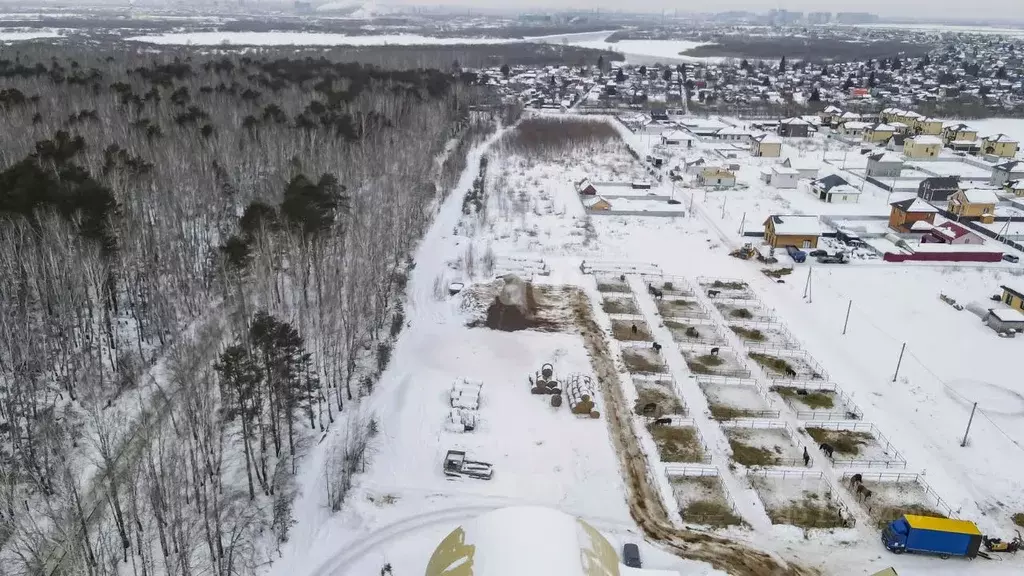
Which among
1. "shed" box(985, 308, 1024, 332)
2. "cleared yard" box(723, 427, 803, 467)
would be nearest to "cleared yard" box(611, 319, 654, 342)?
"cleared yard" box(723, 427, 803, 467)

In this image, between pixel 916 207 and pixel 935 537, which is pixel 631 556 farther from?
pixel 916 207

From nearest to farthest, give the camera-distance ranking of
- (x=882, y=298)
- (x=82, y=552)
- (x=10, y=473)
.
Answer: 1. (x=82, y=552)
2. (x=10, y=473)
3. (x=882, y=298)

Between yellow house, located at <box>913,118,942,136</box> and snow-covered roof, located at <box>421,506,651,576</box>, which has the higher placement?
yellow house, located at <box>913,118,942,136</box>

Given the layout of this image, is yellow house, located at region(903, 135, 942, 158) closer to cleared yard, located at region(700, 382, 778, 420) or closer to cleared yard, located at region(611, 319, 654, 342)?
cleared yard, located at region(611, 319, 654, 342)

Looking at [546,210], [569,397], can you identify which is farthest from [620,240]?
[569,397]

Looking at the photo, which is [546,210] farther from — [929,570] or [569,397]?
[929,570]

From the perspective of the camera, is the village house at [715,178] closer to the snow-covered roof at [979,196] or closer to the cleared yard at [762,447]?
the snow-covered roof at [979,196]
